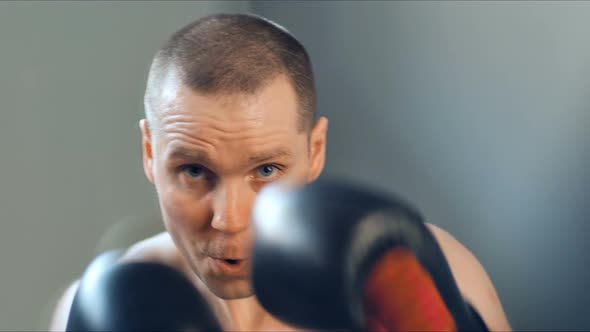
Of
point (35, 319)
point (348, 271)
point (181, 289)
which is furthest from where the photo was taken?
point (35, 319)

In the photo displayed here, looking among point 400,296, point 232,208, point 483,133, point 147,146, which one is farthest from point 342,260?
point 483,133

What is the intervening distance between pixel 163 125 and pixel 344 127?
0.34 metres

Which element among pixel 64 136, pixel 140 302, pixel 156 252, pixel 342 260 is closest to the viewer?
pixel 342 260

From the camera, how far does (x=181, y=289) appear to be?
483mm

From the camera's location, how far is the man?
0.50m

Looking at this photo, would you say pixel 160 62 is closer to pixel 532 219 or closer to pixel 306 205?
pixel 306 205

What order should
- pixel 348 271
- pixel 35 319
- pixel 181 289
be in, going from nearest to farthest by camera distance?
pixel 348 271
pixel 181 289
pixel 35 319

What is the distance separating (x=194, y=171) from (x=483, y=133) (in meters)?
0.39

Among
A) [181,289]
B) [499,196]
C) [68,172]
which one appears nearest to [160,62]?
[181,289]

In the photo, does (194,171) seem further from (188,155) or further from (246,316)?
(246,316)

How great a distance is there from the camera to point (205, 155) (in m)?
0.50

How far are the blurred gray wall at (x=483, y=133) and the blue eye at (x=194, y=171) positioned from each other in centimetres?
28

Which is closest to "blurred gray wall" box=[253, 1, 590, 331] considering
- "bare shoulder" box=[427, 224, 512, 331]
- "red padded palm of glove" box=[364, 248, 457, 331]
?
"bare shoulder" box=[427, 224, 512, 331]

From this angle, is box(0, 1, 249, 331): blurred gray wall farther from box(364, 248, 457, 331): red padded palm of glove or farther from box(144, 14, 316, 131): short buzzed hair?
box(364, 248, 457, 331): red padded palm of glove
